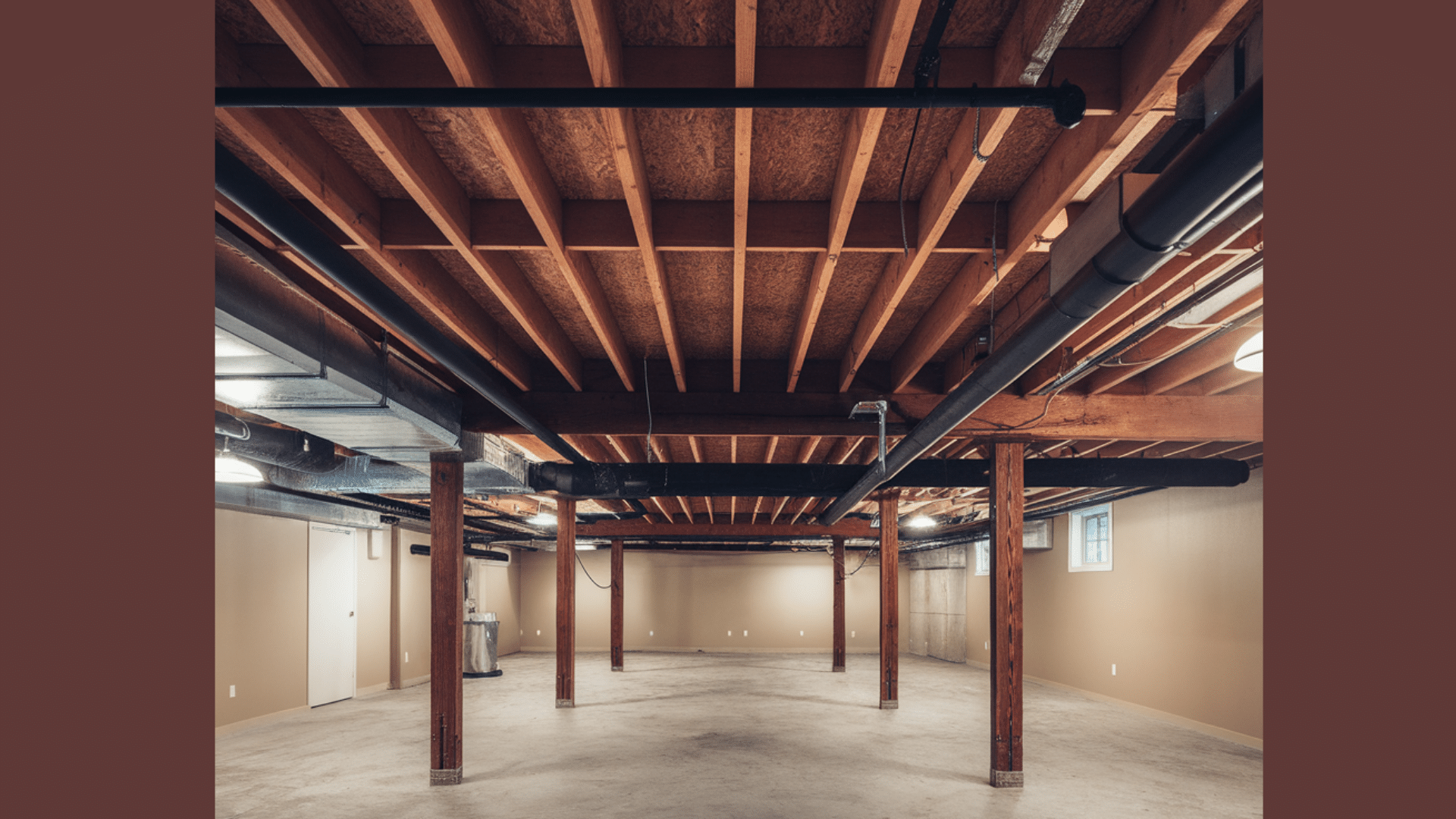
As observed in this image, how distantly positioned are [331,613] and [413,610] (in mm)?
3029

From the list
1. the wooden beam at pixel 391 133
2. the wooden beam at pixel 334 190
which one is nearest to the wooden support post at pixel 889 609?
the wooden beam at pixel 334 190

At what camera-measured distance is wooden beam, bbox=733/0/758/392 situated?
193 cm

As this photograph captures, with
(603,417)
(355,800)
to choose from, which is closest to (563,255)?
(603,417)

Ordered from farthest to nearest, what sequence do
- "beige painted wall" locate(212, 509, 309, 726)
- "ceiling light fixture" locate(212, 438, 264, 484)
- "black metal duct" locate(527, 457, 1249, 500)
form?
"beige painted wall" locate(212, 509, 309, 726), "black metal duct" locate(527, 457, 1249, 500), "ceiling light fixture" locate(212, 438, 264, 484)

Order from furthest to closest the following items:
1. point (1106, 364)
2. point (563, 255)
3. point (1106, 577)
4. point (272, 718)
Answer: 1. point (1106, 577)
2. point (272, 718)
3. point (1106, 364)
4. point (563, 255)

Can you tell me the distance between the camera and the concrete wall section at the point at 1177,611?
8.61m

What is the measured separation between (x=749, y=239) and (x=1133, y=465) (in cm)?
591

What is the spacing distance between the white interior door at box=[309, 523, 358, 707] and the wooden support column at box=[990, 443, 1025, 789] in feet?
29.8

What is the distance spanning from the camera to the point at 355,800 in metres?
6.20

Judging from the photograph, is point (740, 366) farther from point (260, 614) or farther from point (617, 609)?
point (617, 609)

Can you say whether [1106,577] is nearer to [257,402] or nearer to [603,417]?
[603,417]

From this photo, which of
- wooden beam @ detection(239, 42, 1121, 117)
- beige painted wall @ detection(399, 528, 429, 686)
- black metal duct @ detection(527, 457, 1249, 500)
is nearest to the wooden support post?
black metal duct @ detection(527, 457, 1249, 500)

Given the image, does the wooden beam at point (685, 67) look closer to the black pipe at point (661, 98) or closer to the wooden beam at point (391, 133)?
the wooden beam at point (391, 133)

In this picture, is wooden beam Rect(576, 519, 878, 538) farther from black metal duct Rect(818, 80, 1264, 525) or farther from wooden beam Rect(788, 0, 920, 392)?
black metal duct Rect(818, 80, 1264, 525)
